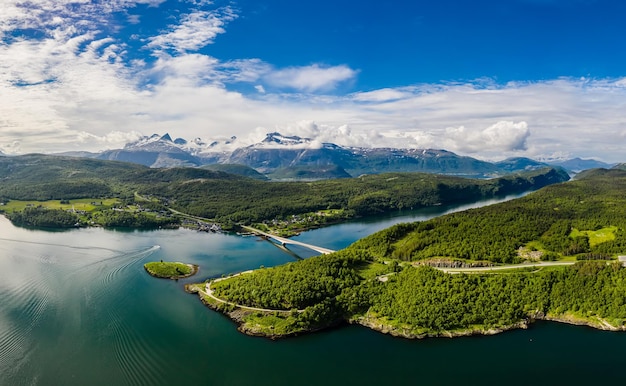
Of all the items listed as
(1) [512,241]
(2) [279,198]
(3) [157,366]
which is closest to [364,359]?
(3) [157,366]

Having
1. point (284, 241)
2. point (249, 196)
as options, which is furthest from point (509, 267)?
point (249, 196)

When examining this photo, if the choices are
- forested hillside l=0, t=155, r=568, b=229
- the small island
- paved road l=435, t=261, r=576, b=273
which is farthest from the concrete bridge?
paved road l=435, t=261, r=576, b=273

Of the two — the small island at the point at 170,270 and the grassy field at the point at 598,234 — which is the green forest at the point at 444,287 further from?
the small island at the point at 170,270

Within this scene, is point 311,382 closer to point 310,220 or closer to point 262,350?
point 262,350

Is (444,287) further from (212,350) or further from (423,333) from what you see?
(212,350)

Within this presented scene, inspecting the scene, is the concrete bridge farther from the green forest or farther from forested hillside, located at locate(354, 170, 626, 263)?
the green forest

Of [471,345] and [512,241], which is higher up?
[512,241]
